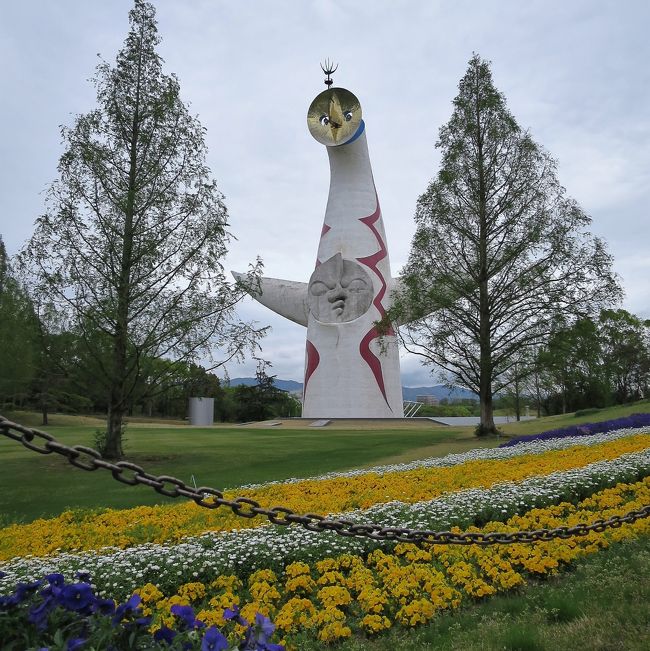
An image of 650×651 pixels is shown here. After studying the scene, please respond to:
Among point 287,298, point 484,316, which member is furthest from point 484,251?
point 287,298

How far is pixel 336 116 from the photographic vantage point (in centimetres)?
3341

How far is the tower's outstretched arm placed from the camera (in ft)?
141

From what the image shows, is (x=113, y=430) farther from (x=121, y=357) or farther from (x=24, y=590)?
(x=24, y=590)

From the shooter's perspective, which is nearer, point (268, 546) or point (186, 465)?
point (268, 546)

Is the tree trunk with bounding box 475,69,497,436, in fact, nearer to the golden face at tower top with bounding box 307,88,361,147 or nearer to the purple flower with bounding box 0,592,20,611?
the golden face at tower top with bounding box 307,88,361,147

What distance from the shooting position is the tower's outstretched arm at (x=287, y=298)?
141ft

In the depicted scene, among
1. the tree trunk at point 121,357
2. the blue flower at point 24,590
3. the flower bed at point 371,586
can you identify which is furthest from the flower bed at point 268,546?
the tree trunk at point 121,357

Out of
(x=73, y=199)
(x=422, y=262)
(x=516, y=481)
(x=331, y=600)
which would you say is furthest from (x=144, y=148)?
(x=331, y=600)

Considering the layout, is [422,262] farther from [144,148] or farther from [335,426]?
[335,426]

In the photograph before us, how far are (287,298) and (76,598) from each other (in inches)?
1624

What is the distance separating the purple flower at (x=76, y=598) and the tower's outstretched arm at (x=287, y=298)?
4003 cm

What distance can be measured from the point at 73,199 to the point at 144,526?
35.3ft

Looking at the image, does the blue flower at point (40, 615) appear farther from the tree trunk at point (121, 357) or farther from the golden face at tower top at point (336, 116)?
the golden face at tower top at point (336, 116)

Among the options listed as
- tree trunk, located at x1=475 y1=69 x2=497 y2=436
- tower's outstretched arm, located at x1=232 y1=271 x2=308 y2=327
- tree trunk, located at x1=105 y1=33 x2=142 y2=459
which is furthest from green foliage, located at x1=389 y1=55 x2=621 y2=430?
tower's outstretched arm, located at x1=232 y1=271 x2=308 y2=327
